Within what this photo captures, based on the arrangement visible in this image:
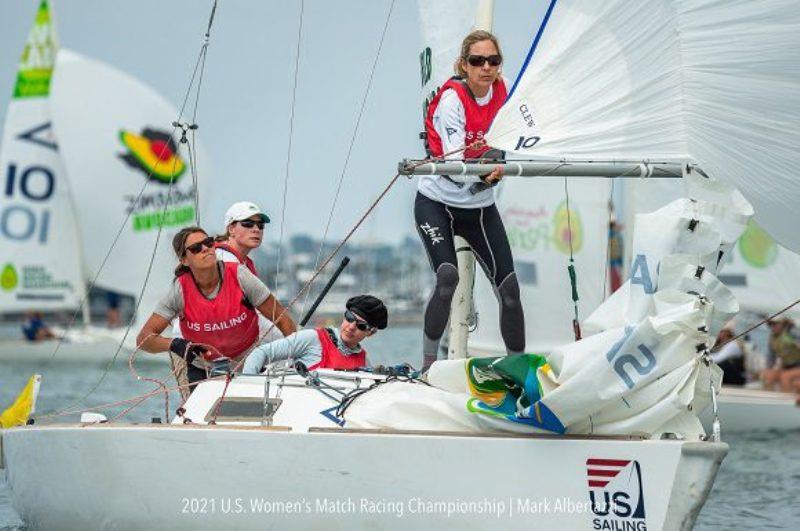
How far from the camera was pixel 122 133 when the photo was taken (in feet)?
122

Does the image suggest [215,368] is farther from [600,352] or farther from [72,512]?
[600,352]

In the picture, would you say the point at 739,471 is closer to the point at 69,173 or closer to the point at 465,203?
the point at 465,203

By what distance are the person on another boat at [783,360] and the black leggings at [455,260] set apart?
1142 centimetres

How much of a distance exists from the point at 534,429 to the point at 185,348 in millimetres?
1911

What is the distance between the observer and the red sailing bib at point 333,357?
28.2ft

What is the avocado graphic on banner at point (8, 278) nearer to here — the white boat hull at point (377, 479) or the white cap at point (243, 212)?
the white cap at point (243, 212)

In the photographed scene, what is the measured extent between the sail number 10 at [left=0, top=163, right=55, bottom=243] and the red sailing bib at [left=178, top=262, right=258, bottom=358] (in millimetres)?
30621

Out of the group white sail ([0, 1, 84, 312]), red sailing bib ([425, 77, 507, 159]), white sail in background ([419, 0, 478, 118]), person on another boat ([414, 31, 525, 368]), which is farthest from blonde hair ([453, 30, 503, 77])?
white sail ([0, 1, 84, 312])

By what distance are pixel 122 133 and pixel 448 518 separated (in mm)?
30834

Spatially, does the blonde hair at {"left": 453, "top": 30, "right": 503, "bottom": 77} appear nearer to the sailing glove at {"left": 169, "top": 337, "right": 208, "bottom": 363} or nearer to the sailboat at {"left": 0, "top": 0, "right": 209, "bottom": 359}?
the sailing glove at {"left": 169, "top": 337, "right": 208, "bottom": 363}

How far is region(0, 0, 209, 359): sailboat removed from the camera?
37.3 m

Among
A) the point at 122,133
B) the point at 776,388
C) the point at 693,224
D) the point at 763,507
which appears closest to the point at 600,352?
the point at 693,224

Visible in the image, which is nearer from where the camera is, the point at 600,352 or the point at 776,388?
the point at 600,352

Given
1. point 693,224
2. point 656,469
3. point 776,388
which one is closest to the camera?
point 656,469
